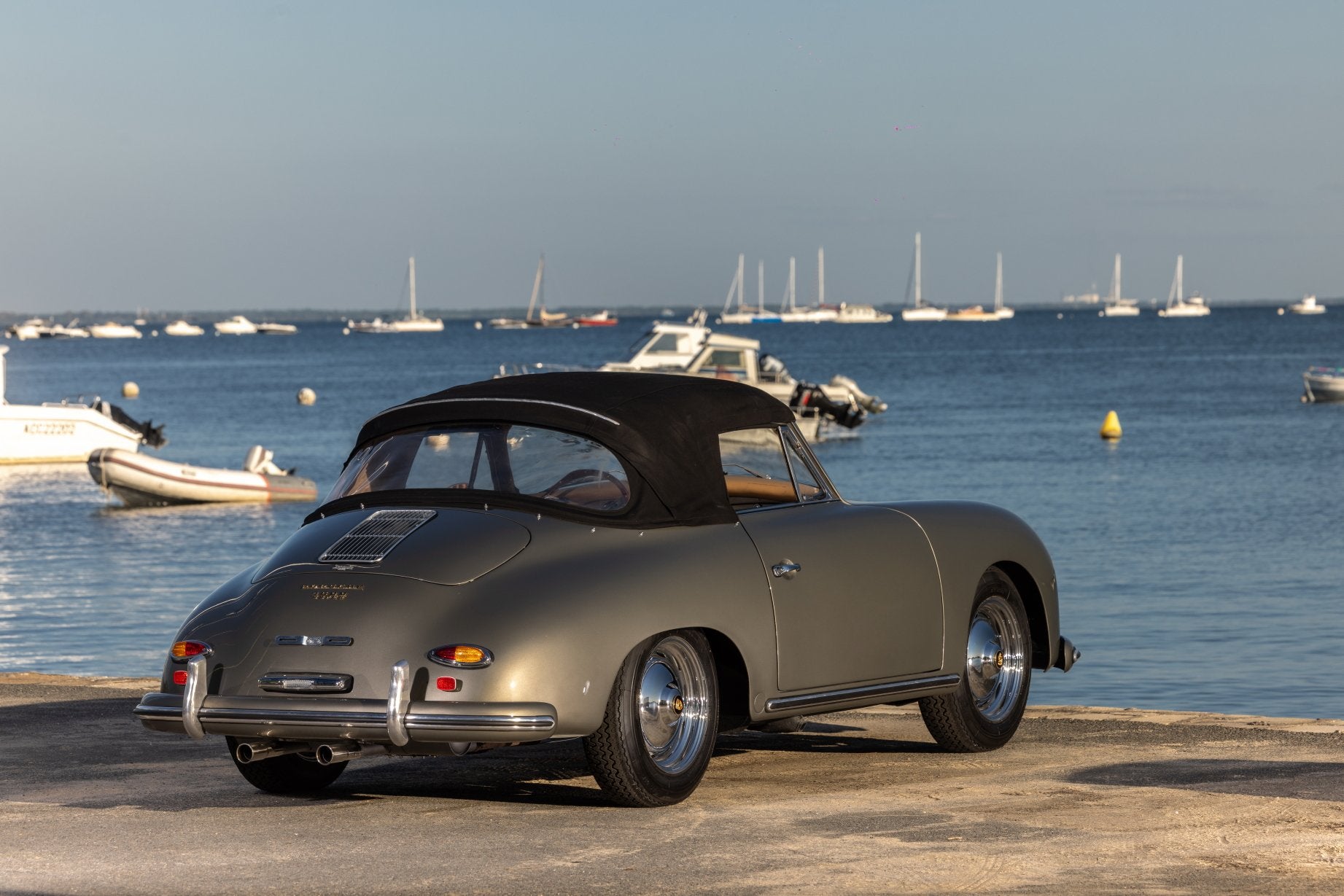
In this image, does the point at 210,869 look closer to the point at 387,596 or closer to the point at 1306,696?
the point at 387,596

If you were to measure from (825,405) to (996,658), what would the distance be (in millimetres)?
43022

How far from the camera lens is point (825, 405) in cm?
5178

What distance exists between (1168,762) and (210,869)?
4.26 m

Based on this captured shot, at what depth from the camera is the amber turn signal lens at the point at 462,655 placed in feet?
21.9

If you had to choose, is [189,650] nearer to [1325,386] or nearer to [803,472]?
[803,472]

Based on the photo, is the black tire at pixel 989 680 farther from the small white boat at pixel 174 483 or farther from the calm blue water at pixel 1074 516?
the small white boat at pixel 174 483

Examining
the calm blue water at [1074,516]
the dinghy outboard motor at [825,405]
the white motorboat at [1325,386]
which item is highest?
the white motorboat at [1325,386]

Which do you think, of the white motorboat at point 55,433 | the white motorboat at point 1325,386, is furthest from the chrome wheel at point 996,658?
the white motorboat at point 1325,386

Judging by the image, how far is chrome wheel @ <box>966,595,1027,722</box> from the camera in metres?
8.79

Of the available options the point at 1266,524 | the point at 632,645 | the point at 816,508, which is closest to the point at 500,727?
the point at 632,645

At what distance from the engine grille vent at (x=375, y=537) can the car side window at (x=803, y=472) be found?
180 centimetres

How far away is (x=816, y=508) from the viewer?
824 cm

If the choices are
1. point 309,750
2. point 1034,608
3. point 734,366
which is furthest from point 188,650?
point 734,366

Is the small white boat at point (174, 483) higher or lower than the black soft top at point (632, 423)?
lower
